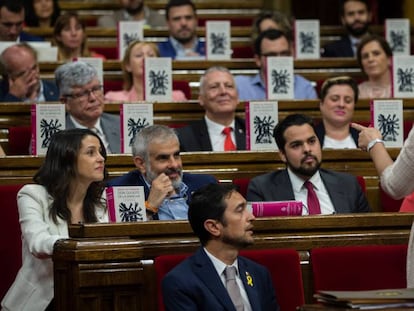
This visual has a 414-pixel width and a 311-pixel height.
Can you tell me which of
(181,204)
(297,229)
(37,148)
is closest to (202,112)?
(37,148)

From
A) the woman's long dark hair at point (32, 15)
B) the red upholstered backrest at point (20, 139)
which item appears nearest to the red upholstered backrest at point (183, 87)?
the red upholstered backrest at point (20, 139)

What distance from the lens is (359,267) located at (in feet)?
12.3

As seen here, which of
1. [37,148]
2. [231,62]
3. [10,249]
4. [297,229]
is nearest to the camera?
[297,229]

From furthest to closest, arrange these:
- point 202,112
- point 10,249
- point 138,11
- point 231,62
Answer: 1. point 138,11
2. point 231,62
3. point 202,112
4. point 10,249

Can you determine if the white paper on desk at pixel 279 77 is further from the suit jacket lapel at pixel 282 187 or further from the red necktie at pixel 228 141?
the suit jacket lapel at pixel 282 187

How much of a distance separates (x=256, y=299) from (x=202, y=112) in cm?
268

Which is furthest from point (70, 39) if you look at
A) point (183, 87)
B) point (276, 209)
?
point (276, 209)

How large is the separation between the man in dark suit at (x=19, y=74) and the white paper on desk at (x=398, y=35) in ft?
8.48

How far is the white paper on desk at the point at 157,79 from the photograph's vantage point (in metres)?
6.12

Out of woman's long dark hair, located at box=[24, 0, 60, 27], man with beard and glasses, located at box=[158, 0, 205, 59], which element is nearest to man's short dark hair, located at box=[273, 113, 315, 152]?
man with beard and glasses, located at box=[158, 0, 205, 59]

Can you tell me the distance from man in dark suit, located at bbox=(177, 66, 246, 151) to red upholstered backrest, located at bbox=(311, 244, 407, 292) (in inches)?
79.8

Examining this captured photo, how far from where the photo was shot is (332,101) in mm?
5844

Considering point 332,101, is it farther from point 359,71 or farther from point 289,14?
point 289,14

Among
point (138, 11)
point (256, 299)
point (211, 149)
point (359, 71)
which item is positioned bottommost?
point (256, 299)
